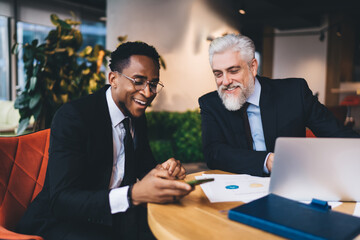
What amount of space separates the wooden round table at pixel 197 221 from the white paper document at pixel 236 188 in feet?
0.18

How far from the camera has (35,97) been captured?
12.0ft

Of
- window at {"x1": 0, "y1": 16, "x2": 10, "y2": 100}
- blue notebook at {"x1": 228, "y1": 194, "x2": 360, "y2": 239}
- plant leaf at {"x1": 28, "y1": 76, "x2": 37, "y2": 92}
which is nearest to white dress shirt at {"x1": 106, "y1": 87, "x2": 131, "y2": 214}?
blue notebook at {"x1": 228, "y1": 194, "x2": 360, "y2": 239}

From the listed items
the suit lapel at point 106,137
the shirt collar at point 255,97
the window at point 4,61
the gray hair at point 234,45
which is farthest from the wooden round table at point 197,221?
the window at point 4,61

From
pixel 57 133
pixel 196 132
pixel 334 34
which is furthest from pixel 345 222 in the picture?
pixel 334 34

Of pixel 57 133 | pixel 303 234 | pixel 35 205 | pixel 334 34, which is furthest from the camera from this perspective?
pixel 334 34

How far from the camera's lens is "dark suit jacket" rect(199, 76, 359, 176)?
2014 millimetres

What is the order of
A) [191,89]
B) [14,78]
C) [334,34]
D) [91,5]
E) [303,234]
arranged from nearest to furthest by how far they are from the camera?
[303,234], [191,89], [14,78], [91,5], [334,34]

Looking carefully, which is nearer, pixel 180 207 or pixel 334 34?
pixel 180 207

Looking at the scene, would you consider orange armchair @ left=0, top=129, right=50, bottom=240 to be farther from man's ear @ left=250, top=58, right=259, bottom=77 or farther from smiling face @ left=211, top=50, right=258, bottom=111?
man's ear @ left=250, top=58, right=259, bottom=77

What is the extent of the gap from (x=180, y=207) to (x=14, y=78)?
8449 mm

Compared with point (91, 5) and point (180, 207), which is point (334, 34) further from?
point (180, 207)

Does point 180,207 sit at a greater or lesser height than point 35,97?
lesser

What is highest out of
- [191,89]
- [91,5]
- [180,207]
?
[91,5]

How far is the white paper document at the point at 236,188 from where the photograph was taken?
1.25 meters
